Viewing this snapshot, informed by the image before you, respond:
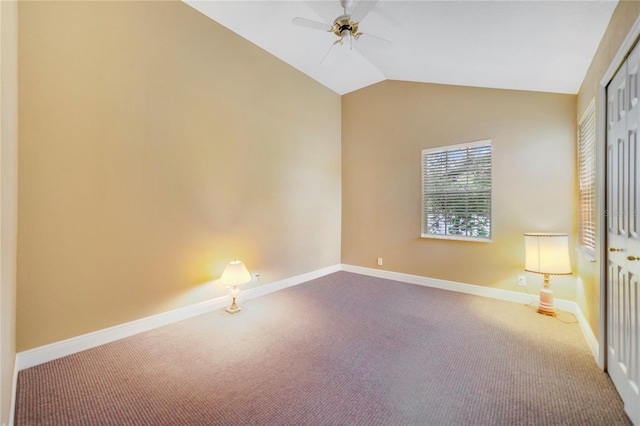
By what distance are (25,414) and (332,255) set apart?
12.9ft

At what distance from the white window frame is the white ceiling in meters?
0.47

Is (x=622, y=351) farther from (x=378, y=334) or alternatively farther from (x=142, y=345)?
(x=142, y=345)

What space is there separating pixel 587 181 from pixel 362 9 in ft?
9.04

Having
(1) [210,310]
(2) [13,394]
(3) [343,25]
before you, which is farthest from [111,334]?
(3) [343,25]

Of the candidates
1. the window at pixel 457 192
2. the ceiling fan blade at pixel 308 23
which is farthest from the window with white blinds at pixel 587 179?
the ceiling fan blade at pixel 308 23

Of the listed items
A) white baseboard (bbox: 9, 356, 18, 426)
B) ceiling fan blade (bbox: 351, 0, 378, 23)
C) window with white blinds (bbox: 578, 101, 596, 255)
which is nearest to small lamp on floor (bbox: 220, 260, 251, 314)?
white baseboard (bbox: 9, 356, 18, 426)

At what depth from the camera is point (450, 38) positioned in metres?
2.61

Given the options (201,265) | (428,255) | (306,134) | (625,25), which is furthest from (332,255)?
(625,25)

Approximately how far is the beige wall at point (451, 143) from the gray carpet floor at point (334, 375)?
0.99 metres

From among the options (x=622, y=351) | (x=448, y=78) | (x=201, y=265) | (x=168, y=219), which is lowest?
(x=622, y=351)

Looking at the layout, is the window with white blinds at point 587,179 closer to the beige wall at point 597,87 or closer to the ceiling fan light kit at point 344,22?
the beige wall at point 597,87

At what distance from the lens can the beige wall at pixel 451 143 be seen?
3.21m

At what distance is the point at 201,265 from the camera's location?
3088 millimetres

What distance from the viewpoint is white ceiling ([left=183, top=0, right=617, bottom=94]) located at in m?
2.05
